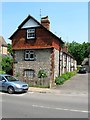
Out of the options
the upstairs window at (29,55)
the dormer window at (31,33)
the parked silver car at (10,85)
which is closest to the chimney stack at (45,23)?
the dormer window at (31,33)

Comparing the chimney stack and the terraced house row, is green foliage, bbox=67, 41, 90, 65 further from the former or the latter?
the terraced house row

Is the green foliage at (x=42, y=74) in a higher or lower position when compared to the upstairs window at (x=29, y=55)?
lower

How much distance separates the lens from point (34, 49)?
30.5 meters

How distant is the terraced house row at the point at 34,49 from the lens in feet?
97.1

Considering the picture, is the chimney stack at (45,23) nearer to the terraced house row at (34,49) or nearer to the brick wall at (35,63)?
the terraced house row at (34,49)

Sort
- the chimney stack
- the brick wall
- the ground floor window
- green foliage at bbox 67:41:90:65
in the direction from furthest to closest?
green foliage at bbox 67:41:90:65
the chimney stack
the ground floor window
the brick wall

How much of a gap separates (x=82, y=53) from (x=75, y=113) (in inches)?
2761

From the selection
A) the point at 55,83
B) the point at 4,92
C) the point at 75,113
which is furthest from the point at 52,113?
the point at 55,83

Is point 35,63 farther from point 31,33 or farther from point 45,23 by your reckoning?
point 45,23

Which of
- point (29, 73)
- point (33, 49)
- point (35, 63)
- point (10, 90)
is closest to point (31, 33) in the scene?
point (33, 49)

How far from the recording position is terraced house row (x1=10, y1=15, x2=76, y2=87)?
97.1ft

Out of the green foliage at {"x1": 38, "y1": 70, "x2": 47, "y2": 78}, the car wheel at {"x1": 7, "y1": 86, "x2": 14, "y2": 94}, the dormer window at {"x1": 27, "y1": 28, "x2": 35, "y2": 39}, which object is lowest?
the car wheel at {"x1": 7, "y1": 86, "x2": 14, "y2": 94}

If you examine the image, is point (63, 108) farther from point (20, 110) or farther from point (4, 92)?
point (4, 92)

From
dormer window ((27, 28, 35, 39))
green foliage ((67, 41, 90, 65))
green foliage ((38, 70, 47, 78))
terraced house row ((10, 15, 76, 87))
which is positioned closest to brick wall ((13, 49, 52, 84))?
terraced house row ((10, 15, 76, 87))
